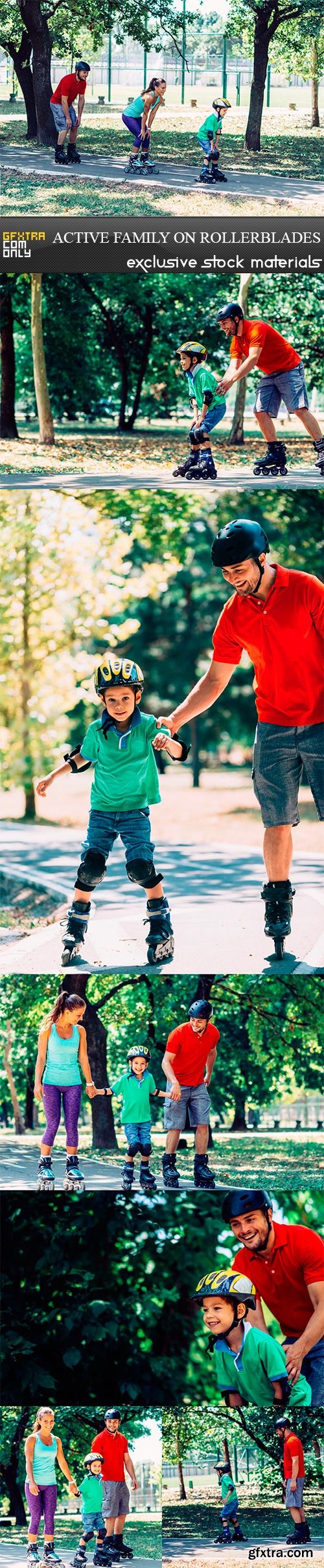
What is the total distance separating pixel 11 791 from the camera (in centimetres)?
1134

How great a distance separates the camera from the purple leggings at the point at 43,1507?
888 cm

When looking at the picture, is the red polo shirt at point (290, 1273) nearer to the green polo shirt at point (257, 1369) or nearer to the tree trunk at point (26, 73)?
the green polo shirt at point (257, 1369)

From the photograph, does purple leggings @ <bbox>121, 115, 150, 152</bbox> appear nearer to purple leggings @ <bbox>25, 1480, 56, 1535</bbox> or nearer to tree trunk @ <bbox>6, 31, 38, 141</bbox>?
tree trunk @ <bbox>6, 31, 38, 141</bbox>

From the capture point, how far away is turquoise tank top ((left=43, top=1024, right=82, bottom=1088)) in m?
8.77

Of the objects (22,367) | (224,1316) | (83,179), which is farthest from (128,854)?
(83,179)

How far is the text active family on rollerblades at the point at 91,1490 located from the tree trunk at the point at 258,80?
9.08 metres

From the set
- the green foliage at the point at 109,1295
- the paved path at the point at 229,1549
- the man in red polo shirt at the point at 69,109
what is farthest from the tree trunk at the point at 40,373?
the paved path at the point at 229,1549

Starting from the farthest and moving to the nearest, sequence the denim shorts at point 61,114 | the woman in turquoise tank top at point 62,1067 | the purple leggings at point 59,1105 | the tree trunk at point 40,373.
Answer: the denim shorts at point 61,114 → the tree trunk at point 40,373 → the purple leggings at point 59,1105 → the woman in turquoise tank top at point 62,1067

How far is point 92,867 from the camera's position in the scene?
8.66m

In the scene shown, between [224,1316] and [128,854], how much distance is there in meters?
2.30

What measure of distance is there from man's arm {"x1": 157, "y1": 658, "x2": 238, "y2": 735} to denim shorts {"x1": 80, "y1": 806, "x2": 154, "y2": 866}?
0.51m

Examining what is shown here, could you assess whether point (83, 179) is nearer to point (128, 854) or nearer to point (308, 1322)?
point (128, 854)

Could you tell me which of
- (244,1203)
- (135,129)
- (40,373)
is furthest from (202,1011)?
(135,129)

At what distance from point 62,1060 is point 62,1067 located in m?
0.04
